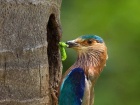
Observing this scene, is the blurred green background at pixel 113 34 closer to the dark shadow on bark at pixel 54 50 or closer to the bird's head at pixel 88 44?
the bird's head at pixel 88 44

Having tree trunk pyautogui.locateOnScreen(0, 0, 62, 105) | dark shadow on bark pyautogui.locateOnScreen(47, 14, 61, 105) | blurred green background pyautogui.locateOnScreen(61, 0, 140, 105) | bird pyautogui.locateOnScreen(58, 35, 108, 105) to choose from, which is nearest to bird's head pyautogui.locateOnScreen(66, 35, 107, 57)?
bird pyautogui.locateOnScreen(58, 35, 108, 105)

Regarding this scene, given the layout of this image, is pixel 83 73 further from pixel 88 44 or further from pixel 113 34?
pixel 113 34

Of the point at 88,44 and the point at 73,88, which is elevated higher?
the point at 88,44

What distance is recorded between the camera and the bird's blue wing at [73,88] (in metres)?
7.95

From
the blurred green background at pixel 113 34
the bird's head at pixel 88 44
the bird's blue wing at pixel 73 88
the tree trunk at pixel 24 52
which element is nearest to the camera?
the tree trunk at pixel 24 52

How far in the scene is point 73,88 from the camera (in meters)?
8.04

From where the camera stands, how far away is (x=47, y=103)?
7.67m

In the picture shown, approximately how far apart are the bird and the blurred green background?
9.86 ft

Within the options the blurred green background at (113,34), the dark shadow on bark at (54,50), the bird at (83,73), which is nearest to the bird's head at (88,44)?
the bird at (83,73)

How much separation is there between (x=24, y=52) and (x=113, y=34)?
4953mm

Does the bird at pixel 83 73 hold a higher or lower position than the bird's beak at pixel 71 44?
lower

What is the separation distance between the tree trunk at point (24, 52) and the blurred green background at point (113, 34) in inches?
152

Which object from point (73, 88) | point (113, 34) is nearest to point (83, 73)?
point (73, 88)

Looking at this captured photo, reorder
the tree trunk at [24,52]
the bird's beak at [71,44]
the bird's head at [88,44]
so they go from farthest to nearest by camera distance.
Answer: the bird's head at [88,44] → the bird's beak at [71,44] → the tree trunk at [24,52]
